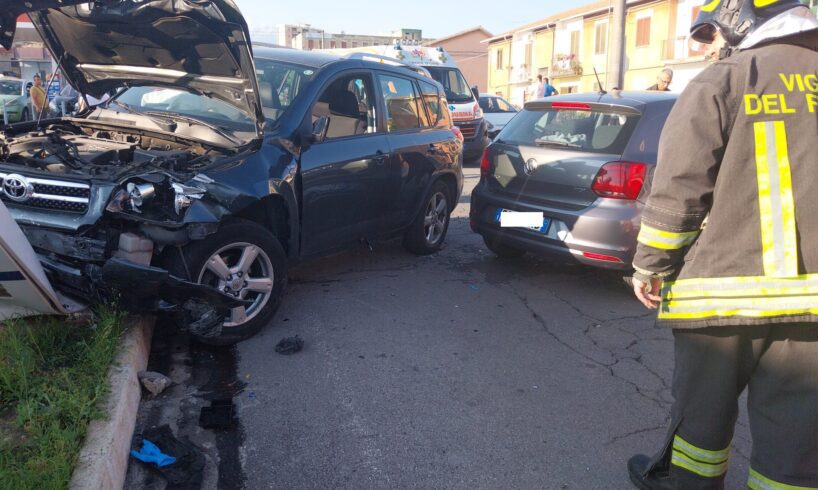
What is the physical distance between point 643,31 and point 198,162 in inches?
1304

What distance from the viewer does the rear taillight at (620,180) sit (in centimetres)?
488

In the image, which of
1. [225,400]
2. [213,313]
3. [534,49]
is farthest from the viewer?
[534,49]

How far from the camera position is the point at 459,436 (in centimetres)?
324

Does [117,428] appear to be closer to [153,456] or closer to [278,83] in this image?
[153,456]

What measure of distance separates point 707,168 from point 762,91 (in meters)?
0.29

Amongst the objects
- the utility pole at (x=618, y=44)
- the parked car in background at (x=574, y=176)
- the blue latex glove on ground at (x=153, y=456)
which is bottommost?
the blue latex glove on ground at (x=153, y=456)

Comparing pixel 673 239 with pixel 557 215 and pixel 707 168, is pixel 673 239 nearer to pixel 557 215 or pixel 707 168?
pixel 707 168

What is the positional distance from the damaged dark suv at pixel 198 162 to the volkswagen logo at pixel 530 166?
3.47ft

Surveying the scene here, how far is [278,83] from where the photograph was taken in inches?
197

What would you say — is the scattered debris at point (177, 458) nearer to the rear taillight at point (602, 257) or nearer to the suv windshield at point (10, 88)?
the rear taillight at point (602, 257)

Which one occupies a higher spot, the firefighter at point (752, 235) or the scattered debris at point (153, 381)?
the firefighter at point (752, 235)

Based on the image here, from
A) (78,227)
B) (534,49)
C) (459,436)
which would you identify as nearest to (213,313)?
(78,227)

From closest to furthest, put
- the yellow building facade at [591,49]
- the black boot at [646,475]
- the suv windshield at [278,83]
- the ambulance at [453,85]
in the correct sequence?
the black boot at [646,475] < the suv windshield at [278,83] < the ambulance at [453,85] < the yellow building facade at [591,49]

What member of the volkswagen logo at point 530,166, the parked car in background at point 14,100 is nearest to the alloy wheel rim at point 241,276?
the volkswagen logo at point 530,166
